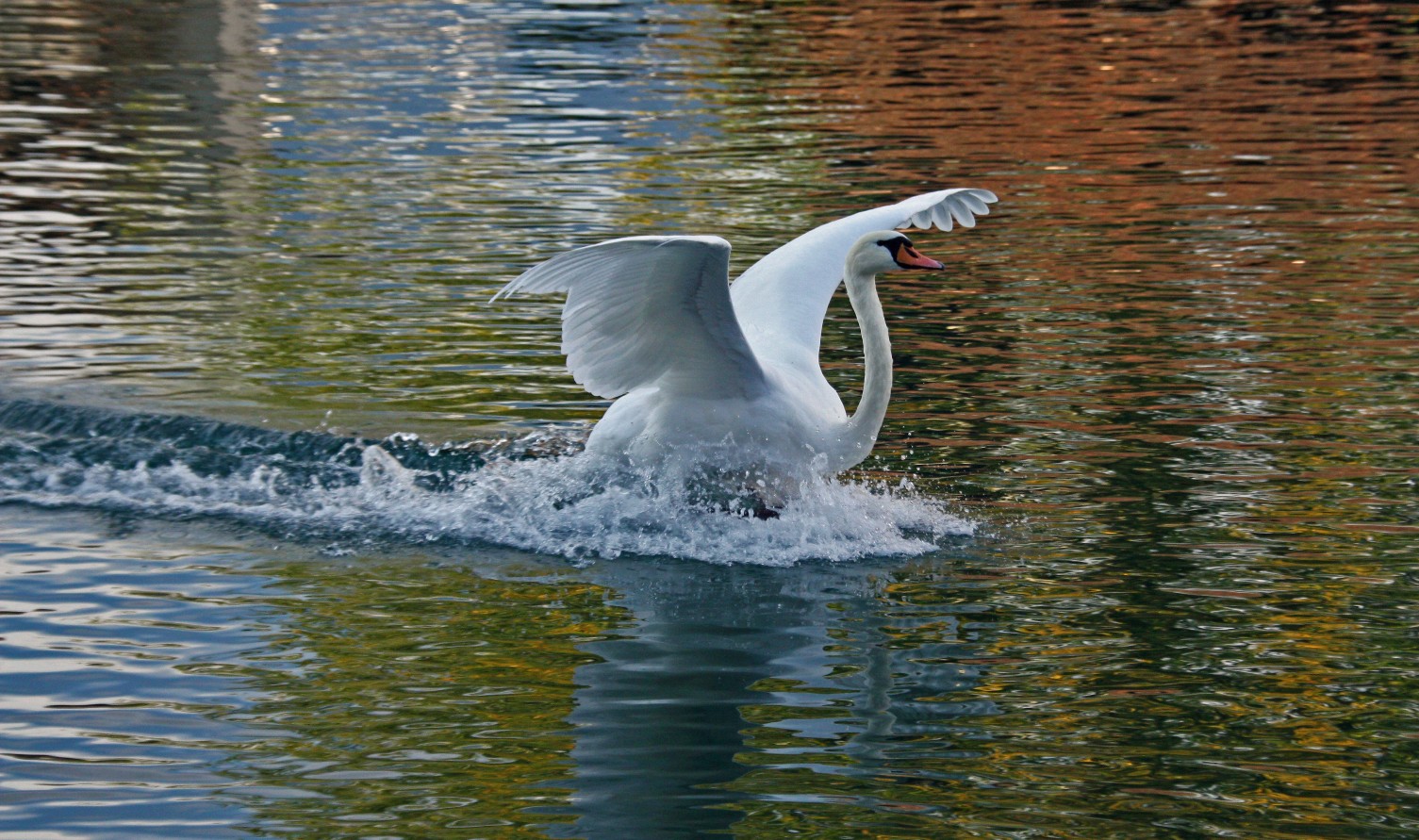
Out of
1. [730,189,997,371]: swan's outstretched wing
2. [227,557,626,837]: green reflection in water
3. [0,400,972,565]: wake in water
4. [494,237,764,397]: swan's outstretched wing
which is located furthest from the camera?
[730,189,997,371]: swan's outstretched wing

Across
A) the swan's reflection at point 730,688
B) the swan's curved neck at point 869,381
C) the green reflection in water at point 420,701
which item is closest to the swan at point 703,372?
the swan's curved neck at point 869,381

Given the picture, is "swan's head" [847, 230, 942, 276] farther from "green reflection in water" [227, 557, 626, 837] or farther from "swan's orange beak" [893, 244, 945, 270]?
"green reflection in water" [227, 557, 626, 837]

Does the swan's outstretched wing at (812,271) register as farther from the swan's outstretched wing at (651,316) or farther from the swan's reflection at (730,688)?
the swan's reflection at (730,688)

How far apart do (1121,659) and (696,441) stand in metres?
2.52

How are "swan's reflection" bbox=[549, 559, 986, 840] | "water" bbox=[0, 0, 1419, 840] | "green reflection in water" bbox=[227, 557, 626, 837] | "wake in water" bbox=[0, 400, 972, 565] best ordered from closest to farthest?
"green reflection in water" bbox=[227, 557, 626, 837] < "swan's reflection" bbox=[549, 559, 986, 840] < "water" bbox=[0, 0, 1419, 840] < "wake in water" bbox=[0, 400, 972, 565]

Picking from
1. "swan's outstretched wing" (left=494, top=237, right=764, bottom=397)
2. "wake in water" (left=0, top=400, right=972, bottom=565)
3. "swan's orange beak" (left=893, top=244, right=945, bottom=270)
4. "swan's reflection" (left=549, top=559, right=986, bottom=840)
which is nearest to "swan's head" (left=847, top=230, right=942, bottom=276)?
"swan's orange beak" (left=893, top=244, right=945, bottom=270)

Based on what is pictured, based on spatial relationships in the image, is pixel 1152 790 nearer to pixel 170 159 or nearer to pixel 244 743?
pixel 244 743

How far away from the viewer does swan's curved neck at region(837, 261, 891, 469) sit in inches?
346

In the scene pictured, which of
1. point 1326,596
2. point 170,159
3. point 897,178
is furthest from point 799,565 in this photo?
point 170,159

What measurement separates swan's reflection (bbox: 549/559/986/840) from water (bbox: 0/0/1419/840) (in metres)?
0.02

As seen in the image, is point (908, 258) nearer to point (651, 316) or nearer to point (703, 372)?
point (703, 372)

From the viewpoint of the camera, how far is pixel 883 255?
29.3 ft

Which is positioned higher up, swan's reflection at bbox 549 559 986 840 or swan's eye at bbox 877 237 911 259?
swan's eye at bbox 877 237 911 259

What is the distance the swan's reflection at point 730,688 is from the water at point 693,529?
0.02 meters
